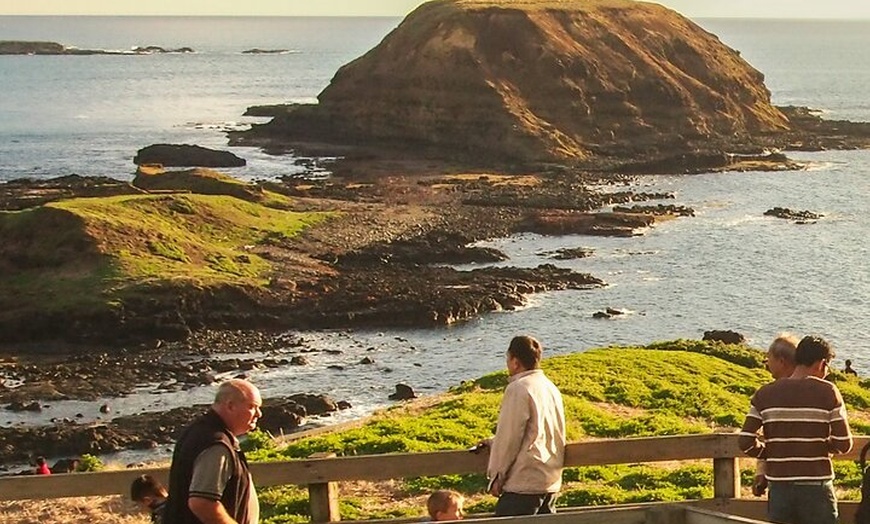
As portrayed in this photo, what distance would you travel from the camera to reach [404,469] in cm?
1080

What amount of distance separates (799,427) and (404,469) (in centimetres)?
323

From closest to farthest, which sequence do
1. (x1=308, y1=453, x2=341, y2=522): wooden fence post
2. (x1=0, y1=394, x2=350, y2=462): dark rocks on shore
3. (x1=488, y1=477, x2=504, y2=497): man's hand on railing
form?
(x1=488, y1=477, x2=504, y2=497): man's hand on railing → (x1=308, y1=453, x2=341, y2=522): wooden fence post → (x1=0, y1=394, x2=350, y2=462): dark rocks on shore

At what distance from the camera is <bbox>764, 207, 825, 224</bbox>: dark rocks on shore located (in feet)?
251

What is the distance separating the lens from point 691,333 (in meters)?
48.6

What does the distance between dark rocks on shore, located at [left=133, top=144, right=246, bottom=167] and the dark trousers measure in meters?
91.8

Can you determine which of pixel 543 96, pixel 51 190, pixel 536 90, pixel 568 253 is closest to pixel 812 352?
pixel 568 253

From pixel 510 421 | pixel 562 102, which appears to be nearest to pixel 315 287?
pixel 510 421

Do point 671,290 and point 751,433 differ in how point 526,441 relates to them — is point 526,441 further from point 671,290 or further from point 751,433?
point 671,290

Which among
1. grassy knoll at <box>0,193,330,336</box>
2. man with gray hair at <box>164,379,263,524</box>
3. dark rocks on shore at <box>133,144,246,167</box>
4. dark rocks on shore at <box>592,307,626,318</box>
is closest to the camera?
man with gray hair at <box>164,379,263,524</box>

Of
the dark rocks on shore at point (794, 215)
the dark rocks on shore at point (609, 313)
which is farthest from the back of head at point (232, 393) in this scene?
the dark rocks on shore at point (794, 215)

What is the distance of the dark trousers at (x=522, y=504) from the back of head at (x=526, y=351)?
3.09 feet

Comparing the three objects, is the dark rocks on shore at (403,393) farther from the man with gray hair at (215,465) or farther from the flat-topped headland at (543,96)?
the flat-topped headland at (543,96)

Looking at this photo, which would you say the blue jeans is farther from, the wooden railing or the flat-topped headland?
the flat-topped headland

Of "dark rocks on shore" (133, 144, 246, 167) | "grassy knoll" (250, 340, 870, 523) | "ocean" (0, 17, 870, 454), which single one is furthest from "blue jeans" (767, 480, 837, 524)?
"dark rocks on shore" (133, 144, 246, 167)
